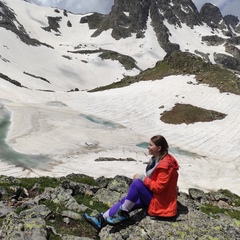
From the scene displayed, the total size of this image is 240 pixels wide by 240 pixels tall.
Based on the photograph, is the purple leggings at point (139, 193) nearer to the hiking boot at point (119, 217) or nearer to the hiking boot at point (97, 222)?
the hiking boot at point (119, 217)

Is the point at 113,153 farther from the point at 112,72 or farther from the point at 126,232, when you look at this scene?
the point at 112,72

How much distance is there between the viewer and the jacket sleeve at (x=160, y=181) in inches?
377

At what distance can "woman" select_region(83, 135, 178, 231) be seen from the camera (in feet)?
31.8

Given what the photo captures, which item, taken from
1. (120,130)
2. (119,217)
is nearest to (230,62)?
(120,130)

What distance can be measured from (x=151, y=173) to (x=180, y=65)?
77.2 metres

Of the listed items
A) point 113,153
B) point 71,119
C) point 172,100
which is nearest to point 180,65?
point 172,100

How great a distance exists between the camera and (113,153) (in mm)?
36875

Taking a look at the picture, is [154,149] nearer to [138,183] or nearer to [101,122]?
[138,183]

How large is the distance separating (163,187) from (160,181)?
0.67 feet

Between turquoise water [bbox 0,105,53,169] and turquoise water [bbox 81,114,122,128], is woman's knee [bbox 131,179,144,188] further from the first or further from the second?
turquoise water [bbox 81,114,122,128]

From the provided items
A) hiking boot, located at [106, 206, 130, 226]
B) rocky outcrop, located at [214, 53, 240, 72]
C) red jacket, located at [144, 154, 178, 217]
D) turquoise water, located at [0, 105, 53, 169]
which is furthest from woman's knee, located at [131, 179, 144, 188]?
rocky outcrop, located at [214, 53, 240, 72]

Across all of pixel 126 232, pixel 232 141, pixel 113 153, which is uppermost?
pixel 126 232

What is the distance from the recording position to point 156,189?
961 cm

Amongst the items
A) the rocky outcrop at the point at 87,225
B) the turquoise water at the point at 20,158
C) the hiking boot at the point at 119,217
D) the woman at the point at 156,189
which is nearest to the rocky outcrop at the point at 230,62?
the turquoise water at the point at 20,158
